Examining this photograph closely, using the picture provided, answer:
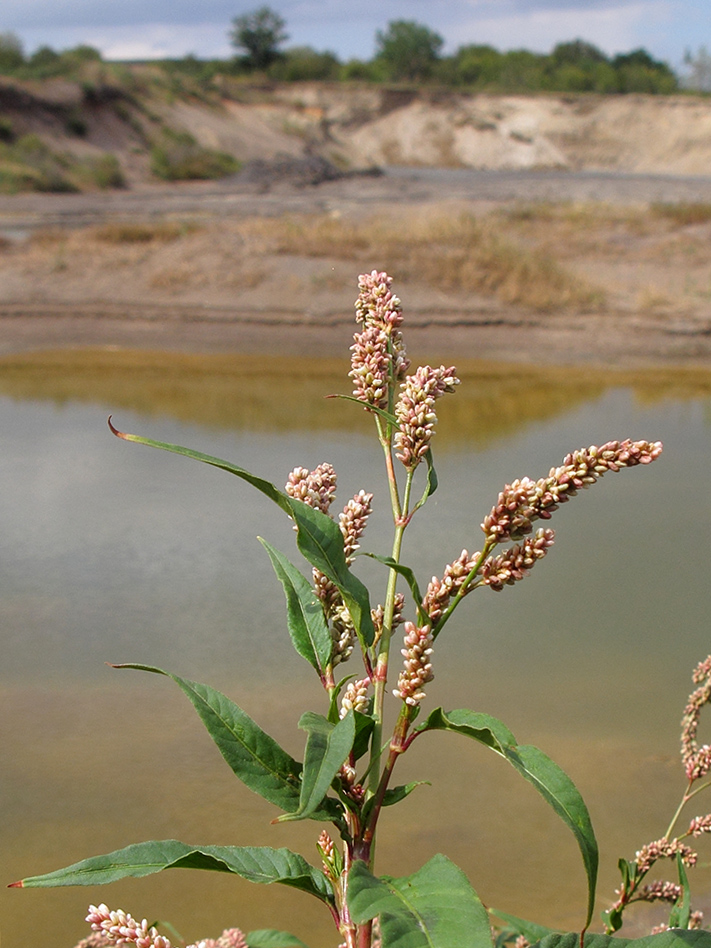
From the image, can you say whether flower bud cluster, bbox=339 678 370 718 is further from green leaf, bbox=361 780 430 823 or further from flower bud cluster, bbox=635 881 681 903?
flower bud cluster, bbox=635 881 681 903

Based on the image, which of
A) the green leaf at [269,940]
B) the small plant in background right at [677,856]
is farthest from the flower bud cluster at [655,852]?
the green leaf at [269,940]

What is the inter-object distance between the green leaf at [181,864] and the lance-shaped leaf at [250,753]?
6cm

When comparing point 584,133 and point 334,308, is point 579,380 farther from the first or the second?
point 584,133

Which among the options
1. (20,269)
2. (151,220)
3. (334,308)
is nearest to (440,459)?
(334,308)

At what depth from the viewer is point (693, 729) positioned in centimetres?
196

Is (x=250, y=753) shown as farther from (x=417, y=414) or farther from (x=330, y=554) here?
(x=417, y=414)

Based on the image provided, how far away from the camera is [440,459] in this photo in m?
8.37

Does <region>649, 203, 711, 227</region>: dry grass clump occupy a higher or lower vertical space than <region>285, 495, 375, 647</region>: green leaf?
higher

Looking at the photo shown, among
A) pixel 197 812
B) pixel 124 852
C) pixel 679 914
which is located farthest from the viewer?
pixel 197 812

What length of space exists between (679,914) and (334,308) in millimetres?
12722

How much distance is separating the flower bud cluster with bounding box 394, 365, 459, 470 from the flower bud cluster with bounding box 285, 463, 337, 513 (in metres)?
0.11

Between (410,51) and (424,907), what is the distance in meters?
63.2

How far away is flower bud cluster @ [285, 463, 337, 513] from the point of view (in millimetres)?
1119

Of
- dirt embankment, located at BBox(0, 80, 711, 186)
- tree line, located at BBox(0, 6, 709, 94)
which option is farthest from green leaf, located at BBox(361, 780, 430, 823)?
tree line, located at BBox(0, 6, 709, 94)
